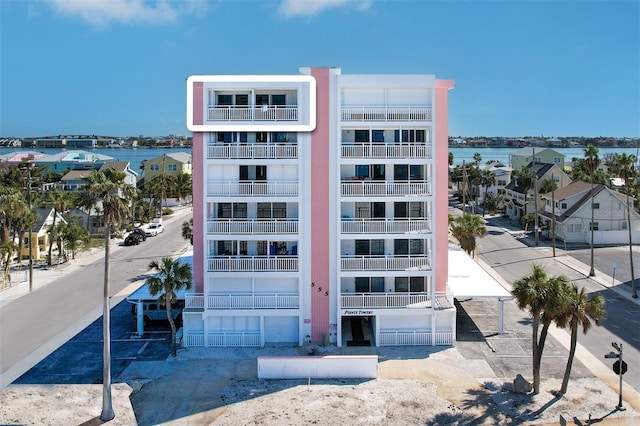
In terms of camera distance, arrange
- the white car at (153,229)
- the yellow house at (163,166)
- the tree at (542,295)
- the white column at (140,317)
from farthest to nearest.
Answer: the yellow house at (163,166)
the white car at (153,229)
the white column at (140,317)
the tree at (542,295)

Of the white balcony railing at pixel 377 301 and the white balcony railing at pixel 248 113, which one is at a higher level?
the white balcony railing at pixel 248 113

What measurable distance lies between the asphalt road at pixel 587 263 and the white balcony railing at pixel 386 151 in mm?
13485

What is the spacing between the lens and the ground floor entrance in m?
30.0

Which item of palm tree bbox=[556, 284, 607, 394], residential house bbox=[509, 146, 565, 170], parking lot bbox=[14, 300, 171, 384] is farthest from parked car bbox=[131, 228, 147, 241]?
residential house bbox=[509, 146, 565, 170]

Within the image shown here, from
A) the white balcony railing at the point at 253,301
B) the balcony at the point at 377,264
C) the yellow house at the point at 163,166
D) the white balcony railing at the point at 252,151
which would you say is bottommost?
the white balcony railing at the point at 253,301

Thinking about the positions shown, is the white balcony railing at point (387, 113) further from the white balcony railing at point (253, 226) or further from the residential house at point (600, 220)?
the residential house at point (600, 220)

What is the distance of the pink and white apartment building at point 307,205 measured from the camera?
29188 mm

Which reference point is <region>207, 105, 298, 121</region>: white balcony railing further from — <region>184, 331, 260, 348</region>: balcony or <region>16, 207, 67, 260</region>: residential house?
<region>16, 207, 67, 260</region>: residential house

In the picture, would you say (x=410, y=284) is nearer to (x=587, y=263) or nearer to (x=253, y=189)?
(x=253, y=189)

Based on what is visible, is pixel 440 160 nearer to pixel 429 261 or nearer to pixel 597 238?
pixel 429 261

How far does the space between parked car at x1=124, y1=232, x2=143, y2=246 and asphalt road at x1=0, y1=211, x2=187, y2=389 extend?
19.3 feet

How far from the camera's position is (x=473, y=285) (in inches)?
1276

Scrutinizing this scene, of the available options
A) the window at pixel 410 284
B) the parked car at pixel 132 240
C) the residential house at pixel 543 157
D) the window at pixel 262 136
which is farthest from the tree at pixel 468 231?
the residential house at pixel 543 157

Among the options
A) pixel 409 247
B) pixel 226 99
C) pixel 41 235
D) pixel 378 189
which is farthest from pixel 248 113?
pixel 41 235
